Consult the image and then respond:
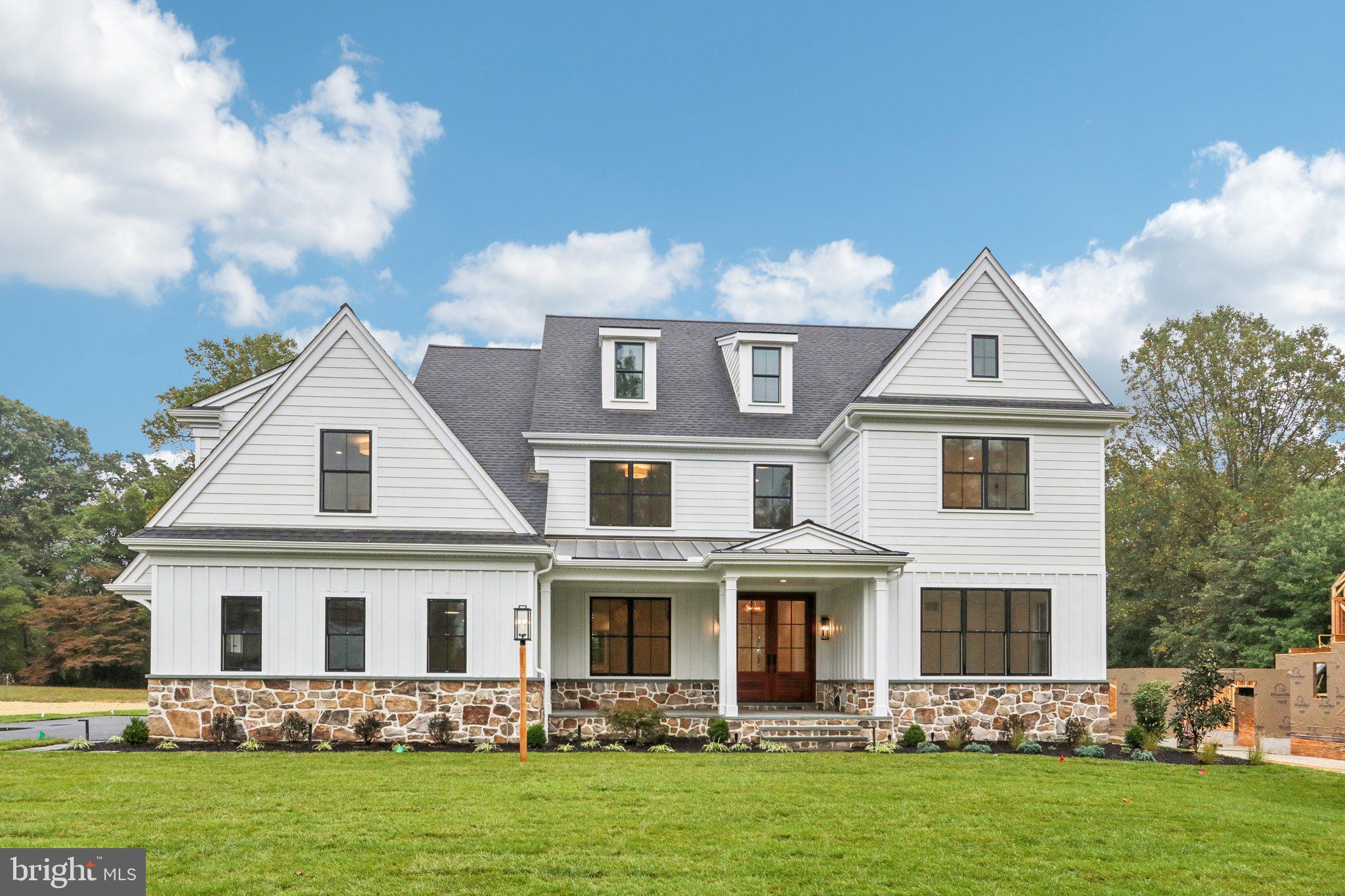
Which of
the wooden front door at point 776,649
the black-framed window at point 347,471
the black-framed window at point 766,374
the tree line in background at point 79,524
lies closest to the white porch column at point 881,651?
the wooden front door at point 776,649

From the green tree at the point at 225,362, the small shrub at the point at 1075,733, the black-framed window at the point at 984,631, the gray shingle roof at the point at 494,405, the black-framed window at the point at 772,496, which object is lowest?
the small shrub at the point at 1075,733

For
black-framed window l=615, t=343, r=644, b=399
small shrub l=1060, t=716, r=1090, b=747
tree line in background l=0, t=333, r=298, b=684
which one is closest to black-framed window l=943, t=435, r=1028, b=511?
small shrub l=1060, t=716, r=1090, b=747

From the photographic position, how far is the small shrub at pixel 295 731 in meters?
15.3

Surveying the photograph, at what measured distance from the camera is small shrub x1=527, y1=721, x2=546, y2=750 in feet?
50.1

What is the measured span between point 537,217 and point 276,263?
32.6 ft

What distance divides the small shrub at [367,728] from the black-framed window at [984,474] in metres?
10.7

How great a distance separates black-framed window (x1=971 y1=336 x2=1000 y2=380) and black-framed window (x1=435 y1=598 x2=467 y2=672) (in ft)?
33.7

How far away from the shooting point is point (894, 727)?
1670 centimetres

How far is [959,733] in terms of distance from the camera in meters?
16.1

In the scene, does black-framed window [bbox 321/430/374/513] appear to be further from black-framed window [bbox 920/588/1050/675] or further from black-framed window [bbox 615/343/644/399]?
black-framed window [bbox 920/588/1050/675]

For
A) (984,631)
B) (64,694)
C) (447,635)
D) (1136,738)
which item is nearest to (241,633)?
(447,635)

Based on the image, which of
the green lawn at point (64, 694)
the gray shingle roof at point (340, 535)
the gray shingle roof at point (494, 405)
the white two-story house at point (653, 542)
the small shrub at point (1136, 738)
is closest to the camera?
the gray shingle roof at point (340, 535)

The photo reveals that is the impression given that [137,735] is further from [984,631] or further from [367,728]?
[984,631]

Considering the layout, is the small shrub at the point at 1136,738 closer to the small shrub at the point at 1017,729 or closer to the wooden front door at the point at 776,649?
the small shrub at the point at 1017,729
